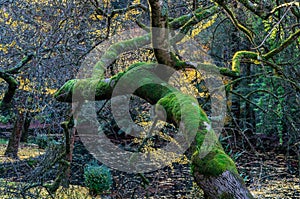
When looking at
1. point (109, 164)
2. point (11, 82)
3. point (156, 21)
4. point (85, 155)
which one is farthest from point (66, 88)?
point (85, 155)

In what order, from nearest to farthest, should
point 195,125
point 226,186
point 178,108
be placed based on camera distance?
point 226,186
point 195,125
point 178,108

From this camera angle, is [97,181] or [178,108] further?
[97,181]

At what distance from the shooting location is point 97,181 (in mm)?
9539

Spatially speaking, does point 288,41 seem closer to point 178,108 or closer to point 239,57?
point 239,57

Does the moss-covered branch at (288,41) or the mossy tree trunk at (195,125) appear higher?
the moss-covered branch at (288,41)

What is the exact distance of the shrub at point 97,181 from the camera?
9453 mm

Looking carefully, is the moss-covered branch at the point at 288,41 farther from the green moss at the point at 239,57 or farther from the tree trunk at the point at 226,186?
the tree trunk at the point at 226,186

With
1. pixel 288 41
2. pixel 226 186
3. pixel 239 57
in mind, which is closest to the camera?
pixel 226 186

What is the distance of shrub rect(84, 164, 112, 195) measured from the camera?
9.45 m

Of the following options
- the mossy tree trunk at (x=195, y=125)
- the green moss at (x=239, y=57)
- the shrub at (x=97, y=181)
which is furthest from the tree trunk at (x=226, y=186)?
the shrub at (x=97, y=181)

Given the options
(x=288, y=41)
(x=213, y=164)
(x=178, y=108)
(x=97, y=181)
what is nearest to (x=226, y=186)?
(x=213, y=164)

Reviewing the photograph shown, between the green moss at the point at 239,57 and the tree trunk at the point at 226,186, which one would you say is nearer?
the tree trunk at the point at 226,186

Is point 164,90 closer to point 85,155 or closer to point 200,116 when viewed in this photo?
point 200,116

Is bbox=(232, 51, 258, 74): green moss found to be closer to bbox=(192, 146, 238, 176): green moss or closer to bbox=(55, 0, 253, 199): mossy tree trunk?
bbox=(55, 0, 253, 199): mossy tree trunk
